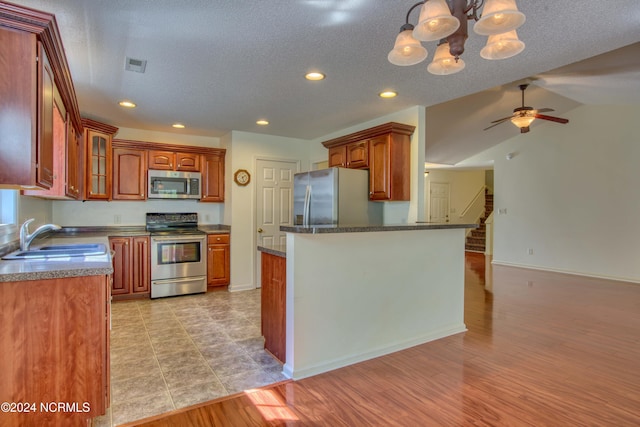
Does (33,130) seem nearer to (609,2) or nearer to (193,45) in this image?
(193,45)

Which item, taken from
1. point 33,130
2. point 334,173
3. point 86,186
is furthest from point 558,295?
point 86,186

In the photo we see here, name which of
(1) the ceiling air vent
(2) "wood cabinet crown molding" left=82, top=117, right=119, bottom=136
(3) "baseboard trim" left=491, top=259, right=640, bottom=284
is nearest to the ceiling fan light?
(3) "baseboard trim" left=491, top=259, right=640, bottom=284

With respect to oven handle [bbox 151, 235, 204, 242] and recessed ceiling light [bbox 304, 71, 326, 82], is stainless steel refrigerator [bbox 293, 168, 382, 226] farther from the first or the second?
oven handle [bbox 151, 235, 204, 242]

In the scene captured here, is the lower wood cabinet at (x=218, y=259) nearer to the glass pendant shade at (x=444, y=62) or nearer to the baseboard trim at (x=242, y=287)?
the baseboard trim at (x=242, y=287)

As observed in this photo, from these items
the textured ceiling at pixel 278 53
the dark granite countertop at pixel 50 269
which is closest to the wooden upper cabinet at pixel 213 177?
the textured ceiling at pixel 278 53

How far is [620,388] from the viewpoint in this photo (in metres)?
2.34

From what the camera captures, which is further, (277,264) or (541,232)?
(541,232)

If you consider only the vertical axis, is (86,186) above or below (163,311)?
above

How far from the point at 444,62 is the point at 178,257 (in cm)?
419

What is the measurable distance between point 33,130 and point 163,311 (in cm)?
291

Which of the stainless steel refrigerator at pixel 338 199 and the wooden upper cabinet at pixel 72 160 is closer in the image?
the wooden upper cabinet at pixel 72 160

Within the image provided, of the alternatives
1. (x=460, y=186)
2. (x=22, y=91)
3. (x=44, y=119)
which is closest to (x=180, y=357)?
(x=44, y=119)

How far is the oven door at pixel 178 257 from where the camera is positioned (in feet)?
15.3

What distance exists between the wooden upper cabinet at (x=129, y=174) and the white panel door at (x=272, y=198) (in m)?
1.64
